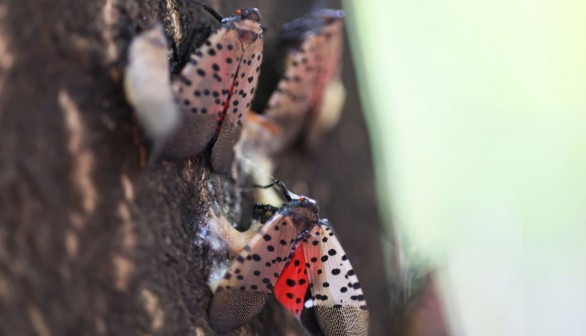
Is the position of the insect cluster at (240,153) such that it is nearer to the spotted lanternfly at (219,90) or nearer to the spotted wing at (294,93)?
the spotted lanternfly at (219,90)

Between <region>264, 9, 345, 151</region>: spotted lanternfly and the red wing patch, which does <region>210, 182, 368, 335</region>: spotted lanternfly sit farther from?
<region>264, 9, 345, 151</region>: spotted lanternfly

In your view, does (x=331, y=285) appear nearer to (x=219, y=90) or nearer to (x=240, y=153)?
(x=240, y=153)

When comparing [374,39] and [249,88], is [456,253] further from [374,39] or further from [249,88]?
[249,88]

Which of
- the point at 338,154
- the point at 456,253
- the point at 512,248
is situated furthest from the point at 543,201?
the point at 338,154

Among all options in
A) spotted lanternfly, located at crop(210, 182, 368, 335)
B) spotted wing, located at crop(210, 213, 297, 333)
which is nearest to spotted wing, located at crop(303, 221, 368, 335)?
spotted lanternfly, located at crop(210, 182, 368, 335)

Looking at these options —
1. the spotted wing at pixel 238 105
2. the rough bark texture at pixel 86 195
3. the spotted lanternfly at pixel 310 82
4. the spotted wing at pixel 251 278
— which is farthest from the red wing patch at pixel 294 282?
the spotted lanternfly at pixel 310 82
